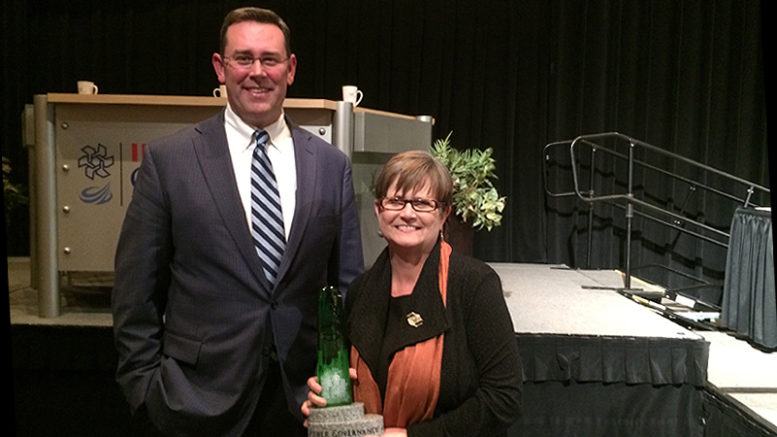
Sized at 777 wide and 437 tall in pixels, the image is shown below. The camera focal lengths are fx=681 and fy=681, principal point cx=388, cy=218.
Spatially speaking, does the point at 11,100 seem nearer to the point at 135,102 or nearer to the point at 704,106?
the point at 135,102

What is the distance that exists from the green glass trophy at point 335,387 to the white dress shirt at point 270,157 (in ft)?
1.09

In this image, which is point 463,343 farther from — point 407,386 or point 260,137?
point 260,137

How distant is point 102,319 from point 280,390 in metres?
1.67

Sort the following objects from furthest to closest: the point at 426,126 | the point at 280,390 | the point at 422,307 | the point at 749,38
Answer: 1. the point at 749,38
2. the point at 426,126
3. the point at 280,390
4. the point at 422,307

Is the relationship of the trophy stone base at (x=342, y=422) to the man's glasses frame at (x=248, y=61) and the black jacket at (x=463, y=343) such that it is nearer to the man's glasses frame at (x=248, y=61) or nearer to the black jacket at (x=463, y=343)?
the black jacket at (x=463, y=343)

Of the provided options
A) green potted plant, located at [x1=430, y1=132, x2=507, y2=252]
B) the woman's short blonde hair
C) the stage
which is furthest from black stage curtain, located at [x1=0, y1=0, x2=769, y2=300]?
the woman's short blonde hair

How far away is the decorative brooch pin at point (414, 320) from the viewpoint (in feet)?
4.80

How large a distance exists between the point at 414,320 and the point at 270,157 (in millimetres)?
573

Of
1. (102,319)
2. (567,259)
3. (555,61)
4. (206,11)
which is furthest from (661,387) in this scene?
(206,11)

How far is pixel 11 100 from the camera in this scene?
6.17 meters

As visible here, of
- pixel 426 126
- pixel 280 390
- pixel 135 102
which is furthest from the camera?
pixel 426 126

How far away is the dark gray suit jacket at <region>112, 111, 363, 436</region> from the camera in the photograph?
162 cm

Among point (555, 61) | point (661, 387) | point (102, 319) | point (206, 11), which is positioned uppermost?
point (206, 11)

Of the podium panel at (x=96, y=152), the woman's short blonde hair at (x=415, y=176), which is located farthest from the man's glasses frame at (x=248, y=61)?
the podium panel at (x=96, y=152)
